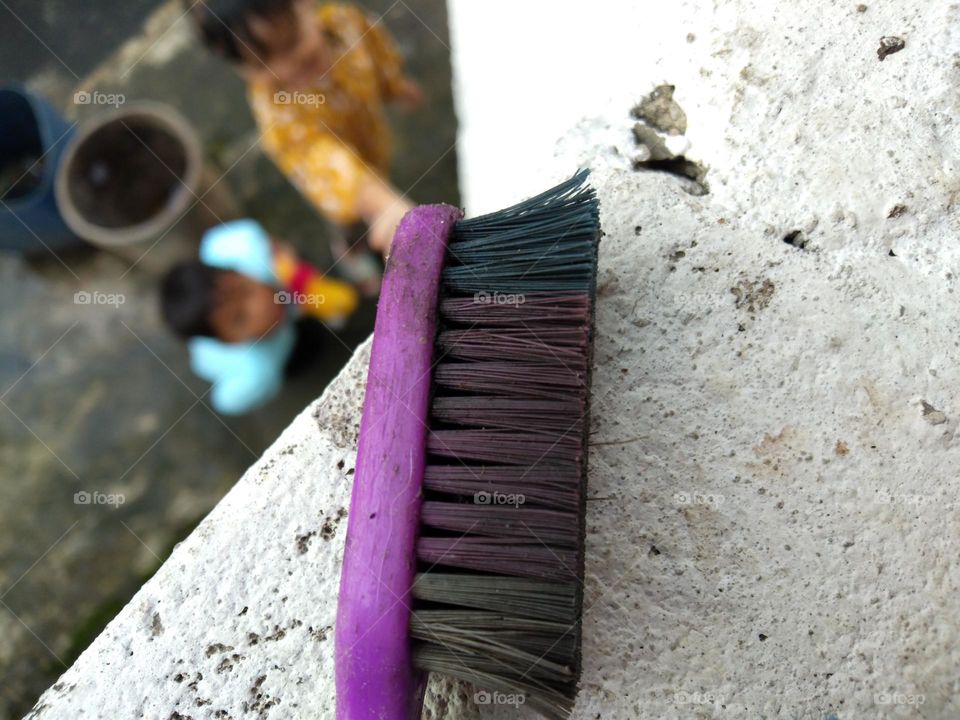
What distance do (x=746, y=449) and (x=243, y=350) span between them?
49.9 inches

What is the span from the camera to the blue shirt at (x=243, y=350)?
181 centimetres

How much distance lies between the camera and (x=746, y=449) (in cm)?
94

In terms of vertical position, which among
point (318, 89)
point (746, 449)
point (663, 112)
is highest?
point (318, 89)

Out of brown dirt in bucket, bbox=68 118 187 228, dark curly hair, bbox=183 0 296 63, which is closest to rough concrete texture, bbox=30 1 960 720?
dark curly hair, bbox=183 0 296 63

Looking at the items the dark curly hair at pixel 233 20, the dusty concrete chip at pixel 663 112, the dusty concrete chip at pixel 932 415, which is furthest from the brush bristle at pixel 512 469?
the dark curly hair at pixel 233 20

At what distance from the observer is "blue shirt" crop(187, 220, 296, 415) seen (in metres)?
1.81

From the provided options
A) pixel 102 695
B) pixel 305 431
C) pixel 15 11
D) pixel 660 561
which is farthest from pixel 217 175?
pixel 660 561

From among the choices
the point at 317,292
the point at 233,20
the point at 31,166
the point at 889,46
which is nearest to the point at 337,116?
the point at 233,20

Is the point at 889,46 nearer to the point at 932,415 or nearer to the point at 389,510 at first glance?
the point at 932,415

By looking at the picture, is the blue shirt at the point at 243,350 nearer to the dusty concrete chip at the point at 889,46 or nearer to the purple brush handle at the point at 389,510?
the purple brush handle at the point at 389,510

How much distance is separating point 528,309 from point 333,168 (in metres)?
1.01

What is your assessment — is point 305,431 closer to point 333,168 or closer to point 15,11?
point 333,168

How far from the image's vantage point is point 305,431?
1028mm

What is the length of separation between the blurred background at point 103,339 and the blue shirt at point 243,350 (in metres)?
0.07
